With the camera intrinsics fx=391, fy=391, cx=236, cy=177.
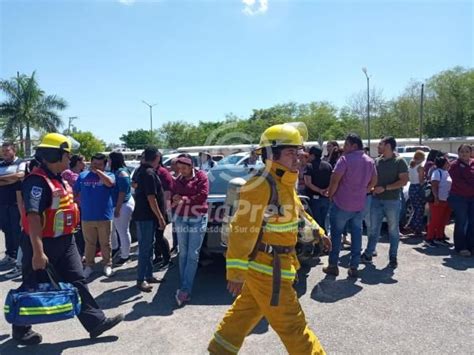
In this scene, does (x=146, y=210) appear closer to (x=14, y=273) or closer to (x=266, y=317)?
(x=14, y=273)

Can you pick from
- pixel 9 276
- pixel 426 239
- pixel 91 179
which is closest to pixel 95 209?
pixel 91 179

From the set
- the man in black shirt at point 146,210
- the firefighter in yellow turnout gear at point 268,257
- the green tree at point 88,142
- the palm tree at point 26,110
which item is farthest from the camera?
the green tree at point 88,142

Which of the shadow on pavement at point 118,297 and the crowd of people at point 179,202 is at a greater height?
the crowd of people at point 179,202

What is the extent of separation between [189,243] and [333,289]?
1.96 m

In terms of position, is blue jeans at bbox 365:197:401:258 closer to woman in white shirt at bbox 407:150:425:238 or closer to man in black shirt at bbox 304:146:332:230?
man in black shirt at bbox 304:146:332:230

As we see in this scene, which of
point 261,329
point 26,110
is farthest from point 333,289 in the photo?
point 26,110

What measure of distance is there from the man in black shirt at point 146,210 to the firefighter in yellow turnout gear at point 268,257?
8.01 ft

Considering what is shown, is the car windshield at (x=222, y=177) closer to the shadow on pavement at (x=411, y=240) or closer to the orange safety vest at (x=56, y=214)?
the orange safety vest at (x=56, y=214)

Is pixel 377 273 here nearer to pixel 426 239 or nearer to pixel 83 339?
pixel 426 239

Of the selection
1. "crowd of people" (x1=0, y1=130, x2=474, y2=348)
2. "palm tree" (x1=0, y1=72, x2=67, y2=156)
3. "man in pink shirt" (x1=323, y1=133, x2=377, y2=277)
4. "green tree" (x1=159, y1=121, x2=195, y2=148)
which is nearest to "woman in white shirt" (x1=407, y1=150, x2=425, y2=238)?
"crowd of people" (x1=0, y1=130, x2=474, y2=348)

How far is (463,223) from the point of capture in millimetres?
6660

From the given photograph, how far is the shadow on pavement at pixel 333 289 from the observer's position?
15.6ft

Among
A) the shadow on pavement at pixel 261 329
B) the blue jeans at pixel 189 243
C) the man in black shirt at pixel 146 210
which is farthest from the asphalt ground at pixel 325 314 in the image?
the man in black shirt at pixel 146 210

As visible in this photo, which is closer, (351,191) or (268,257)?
(268,257)
